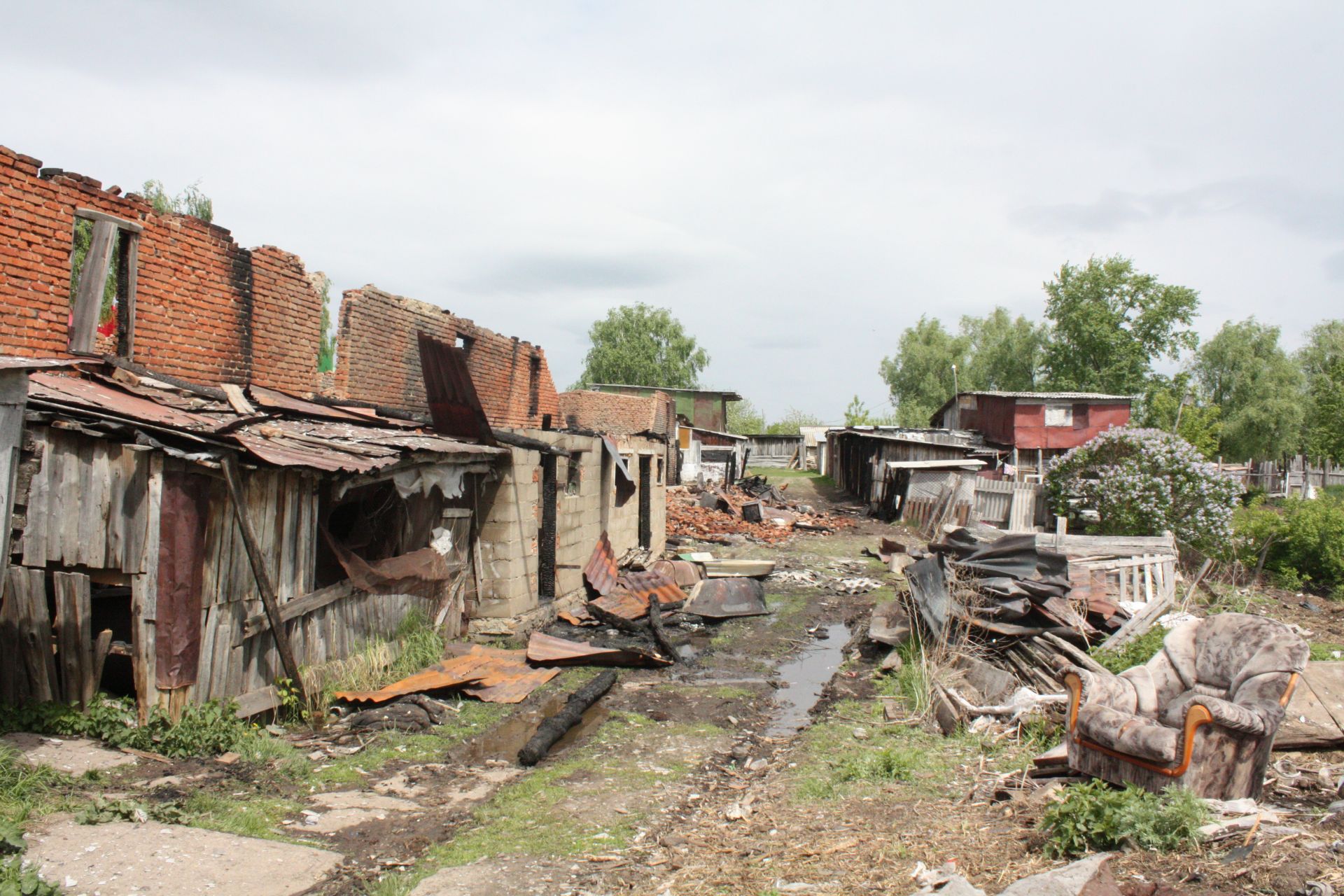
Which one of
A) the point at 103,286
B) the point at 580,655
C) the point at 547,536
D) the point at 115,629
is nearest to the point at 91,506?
the point at 115,629

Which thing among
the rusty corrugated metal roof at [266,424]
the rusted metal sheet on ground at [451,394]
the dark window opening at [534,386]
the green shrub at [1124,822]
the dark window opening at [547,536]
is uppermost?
the dark window opening at [534,386]

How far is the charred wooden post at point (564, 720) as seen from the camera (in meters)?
7.42

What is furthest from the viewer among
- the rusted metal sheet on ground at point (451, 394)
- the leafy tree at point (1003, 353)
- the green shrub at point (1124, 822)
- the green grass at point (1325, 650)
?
the leafy tree at point (1003, 353)

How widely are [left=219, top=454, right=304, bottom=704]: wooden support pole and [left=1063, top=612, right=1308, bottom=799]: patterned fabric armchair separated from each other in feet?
19.8

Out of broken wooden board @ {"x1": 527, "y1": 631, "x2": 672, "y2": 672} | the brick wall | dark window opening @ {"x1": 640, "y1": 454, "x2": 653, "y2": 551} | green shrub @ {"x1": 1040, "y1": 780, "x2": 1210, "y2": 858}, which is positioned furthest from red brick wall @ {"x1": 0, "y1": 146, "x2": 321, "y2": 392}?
the brick wall

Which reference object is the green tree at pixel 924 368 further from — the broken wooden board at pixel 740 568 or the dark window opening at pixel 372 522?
the dark window opening at pixel 372 522

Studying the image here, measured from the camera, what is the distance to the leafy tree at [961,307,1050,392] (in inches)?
2093

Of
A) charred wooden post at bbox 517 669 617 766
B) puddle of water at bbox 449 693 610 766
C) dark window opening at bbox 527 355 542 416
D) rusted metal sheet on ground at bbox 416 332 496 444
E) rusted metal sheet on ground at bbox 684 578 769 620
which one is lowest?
puddle of water at bbox 449 693 610 766

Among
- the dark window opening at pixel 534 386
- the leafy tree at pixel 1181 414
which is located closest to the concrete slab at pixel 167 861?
the dark window opening at pixel 534 386

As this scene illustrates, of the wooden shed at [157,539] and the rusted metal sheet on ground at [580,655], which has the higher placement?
the wooden shed at [157,539]

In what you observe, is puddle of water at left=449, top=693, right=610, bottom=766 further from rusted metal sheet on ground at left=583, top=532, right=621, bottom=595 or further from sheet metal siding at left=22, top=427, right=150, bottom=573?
rusted metal sheet on ground at left=583, top=532, right=621, bottom=595

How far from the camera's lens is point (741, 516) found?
2731 cm

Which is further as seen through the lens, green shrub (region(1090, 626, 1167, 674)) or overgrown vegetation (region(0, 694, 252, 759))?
green shrub (region(1090, 626, 1167, 674))

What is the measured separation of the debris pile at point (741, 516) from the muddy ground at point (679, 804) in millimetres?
14019
